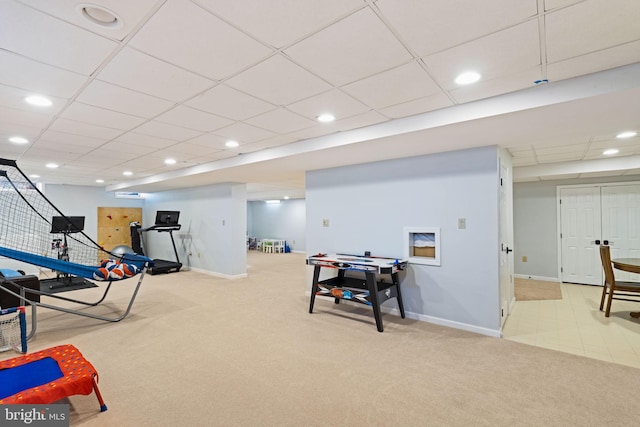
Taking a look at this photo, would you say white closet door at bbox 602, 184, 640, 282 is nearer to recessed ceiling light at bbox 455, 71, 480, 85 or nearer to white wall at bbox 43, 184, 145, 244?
recessed ceiling light at bbox 455, 71, 480, 85

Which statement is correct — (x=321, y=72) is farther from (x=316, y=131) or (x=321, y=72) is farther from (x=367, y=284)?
(x=367, y=284)

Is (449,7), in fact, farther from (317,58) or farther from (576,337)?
(576,337)

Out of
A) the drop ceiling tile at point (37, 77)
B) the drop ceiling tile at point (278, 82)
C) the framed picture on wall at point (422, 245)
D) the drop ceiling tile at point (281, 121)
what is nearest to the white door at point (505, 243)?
the framed picture on wall at point (422, 245)

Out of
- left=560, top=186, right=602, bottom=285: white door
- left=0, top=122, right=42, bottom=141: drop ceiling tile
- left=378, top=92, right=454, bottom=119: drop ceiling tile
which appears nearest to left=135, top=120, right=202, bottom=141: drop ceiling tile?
left=0, top=122, right=42, bottom=141: drop ceiling tile

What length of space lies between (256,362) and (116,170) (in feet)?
17.0

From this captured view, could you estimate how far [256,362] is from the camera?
288cm

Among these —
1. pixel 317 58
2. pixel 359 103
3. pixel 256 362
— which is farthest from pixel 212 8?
pixel 256 362

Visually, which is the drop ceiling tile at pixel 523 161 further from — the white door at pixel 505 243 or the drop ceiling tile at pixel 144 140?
the drop ceiling tile at pixel 144 140

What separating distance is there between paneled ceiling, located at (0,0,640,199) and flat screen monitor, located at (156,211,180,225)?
358 cm

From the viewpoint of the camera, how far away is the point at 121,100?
2615 mm

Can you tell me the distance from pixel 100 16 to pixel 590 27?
253cm

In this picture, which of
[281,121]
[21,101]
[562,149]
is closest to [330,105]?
[281,121]

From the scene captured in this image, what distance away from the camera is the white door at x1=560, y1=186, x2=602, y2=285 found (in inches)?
237

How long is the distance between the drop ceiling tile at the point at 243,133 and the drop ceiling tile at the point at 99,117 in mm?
830
